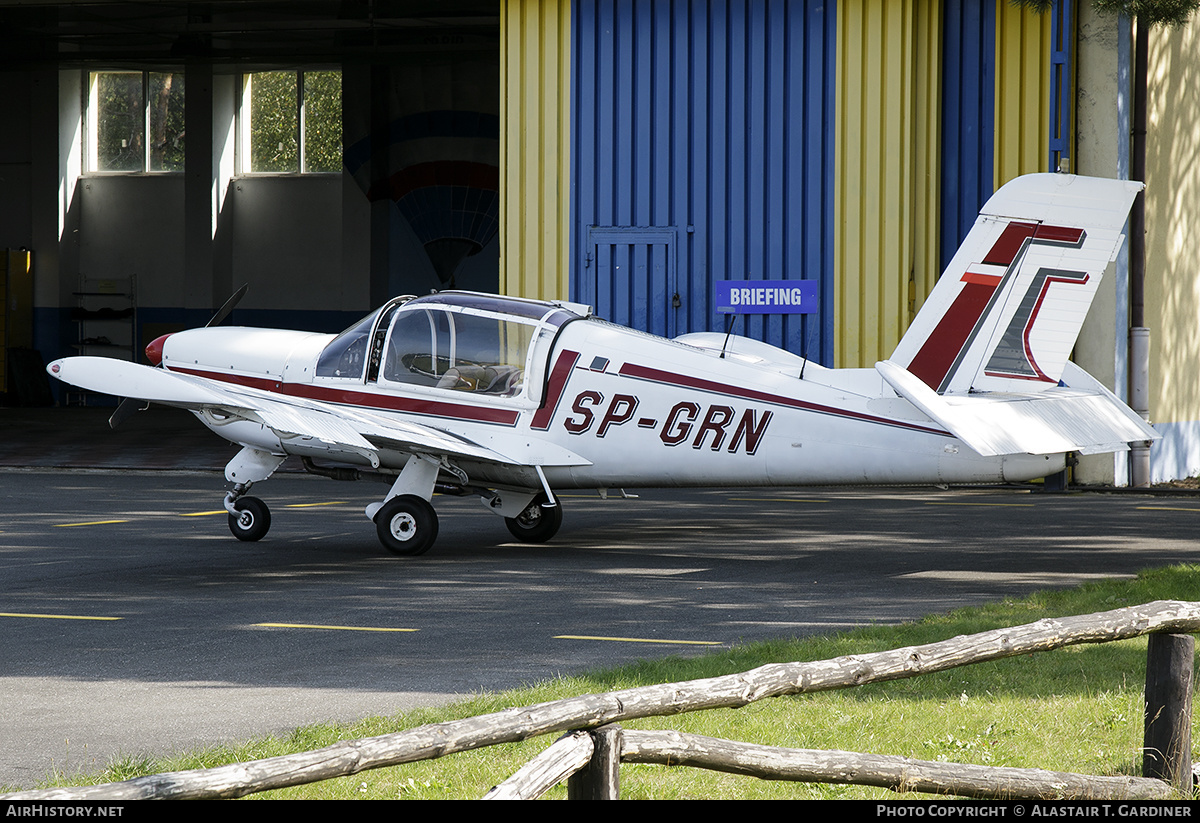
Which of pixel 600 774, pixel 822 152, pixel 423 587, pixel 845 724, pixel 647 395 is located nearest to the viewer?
pixel 600 774

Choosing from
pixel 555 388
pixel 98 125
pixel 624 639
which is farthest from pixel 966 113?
pixel 98 125

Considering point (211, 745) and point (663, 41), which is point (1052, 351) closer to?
point (211, 745)

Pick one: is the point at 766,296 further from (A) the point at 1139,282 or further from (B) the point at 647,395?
(B) the point at 647,395

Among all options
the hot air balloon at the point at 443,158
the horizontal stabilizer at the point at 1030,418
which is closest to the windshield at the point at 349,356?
the horizontal stabilizer at the point at 1030,418

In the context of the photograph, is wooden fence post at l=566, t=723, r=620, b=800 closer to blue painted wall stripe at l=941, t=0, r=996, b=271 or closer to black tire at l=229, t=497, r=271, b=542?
black tire at l=229, t=497, r=271, b=542

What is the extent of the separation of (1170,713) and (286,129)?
3681 cm

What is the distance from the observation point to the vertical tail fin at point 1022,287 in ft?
37.9

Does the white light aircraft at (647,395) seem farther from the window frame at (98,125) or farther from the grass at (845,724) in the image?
the window frame at (98,125)

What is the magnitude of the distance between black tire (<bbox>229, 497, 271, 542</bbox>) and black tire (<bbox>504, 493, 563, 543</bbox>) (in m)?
2.39

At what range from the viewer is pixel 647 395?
12484 millimetres

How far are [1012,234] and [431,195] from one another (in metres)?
27.9

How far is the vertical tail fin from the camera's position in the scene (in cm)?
1154

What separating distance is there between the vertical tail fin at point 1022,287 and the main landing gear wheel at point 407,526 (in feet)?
14.8

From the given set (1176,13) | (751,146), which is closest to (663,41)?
(751,146)
